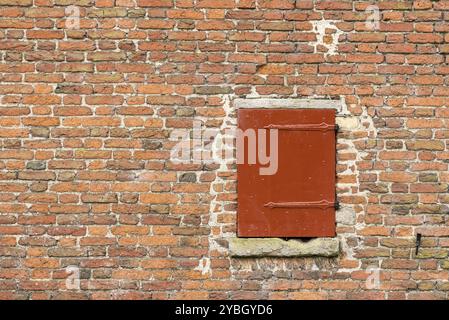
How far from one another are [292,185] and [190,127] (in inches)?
38.6

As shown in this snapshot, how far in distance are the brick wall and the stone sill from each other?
0.27 ft

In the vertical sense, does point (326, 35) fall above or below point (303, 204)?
above

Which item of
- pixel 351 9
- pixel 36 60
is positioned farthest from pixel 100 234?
pixel 351 9

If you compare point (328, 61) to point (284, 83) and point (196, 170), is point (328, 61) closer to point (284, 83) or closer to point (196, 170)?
point (284, 83)

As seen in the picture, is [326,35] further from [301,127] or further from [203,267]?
[203,267]

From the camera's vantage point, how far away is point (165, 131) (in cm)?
470

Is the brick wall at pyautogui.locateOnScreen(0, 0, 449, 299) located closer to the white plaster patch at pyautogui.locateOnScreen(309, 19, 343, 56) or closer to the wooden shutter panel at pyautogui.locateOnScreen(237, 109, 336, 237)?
the white plaster patch at pyautogui.locateOnScreen(309, 19, 343, 56)

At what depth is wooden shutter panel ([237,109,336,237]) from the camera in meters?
4.67

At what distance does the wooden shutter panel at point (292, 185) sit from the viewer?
4672 millimetres

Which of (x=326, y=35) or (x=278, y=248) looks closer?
(x=278, y=248)

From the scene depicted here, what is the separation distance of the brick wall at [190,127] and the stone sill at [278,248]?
82 mm

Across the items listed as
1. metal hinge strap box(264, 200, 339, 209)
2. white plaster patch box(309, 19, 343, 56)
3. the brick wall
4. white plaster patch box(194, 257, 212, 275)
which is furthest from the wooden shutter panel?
white plaster patch box(309, 19, 343, 56)

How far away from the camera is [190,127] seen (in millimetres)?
4707

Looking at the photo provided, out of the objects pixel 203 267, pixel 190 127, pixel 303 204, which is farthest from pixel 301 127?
pixel 203 267
